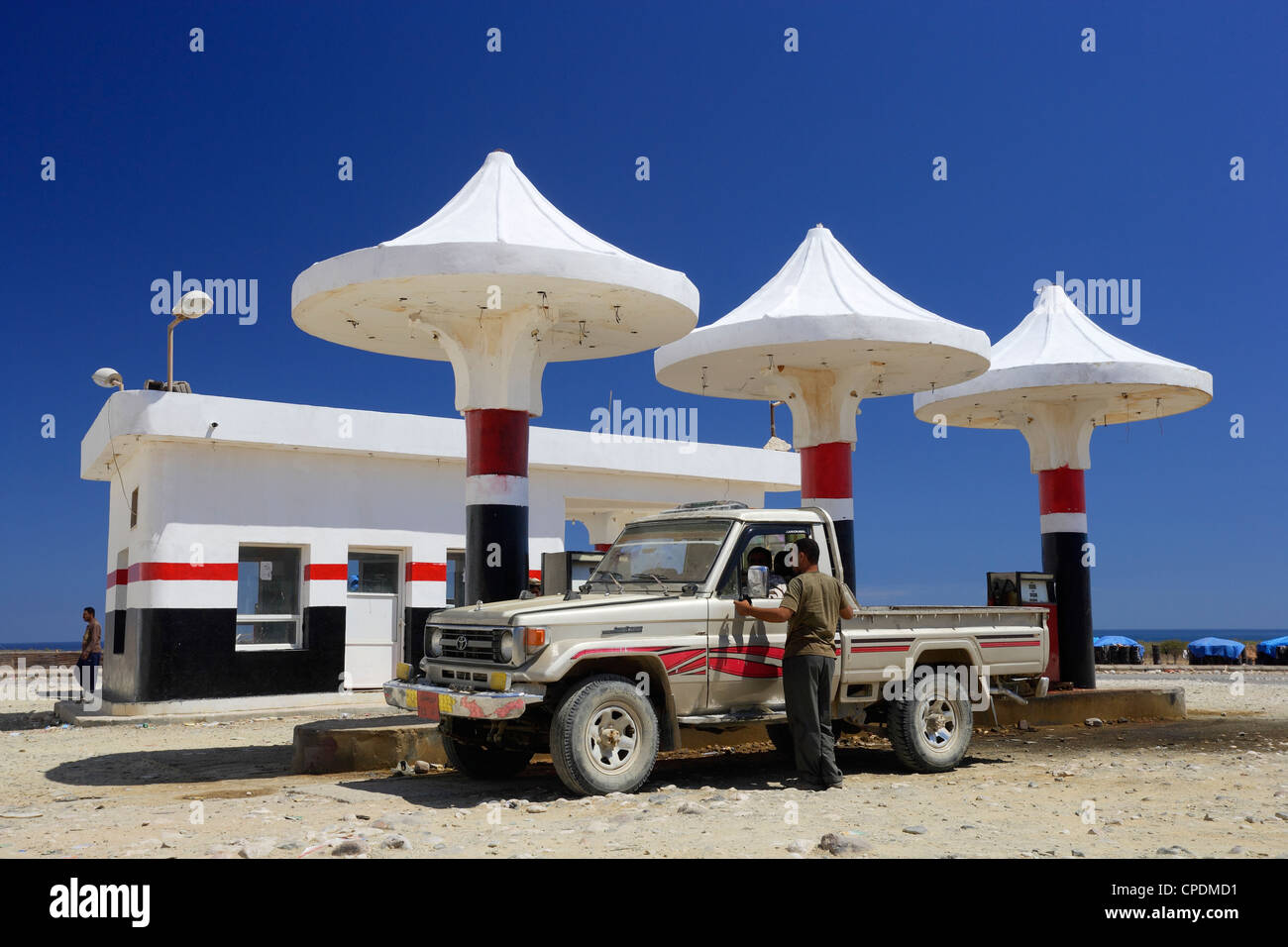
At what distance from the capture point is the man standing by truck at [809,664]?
9.51 meters

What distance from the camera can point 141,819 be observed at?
8258 mm

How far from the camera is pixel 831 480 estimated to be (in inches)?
665

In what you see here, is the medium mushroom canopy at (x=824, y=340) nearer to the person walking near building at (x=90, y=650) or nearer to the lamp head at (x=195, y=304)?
the lamp head at (x=195, y=304)

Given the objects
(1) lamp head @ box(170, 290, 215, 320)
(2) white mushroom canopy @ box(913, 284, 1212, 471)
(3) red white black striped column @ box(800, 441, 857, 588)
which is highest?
(1) lamp head @ box(170, 290, 215, 320)

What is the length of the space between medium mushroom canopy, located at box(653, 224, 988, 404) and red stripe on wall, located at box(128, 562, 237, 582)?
7613 millimetres

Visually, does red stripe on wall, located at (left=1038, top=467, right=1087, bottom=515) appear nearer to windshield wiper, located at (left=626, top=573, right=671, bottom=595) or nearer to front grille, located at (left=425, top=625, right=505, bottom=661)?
windshield wiper, located at (left=626, top=573, right=671, bottom=595)

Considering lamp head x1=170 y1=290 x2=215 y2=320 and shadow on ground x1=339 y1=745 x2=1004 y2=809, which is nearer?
shadow on ground x1=339 y1=745 x2=1004 y2=809

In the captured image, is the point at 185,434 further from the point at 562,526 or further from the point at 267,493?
the point at 562,526

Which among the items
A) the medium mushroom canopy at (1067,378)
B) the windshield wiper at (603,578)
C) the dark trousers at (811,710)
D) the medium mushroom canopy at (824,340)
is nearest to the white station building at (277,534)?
the medium mushroom canopy at (824,340)

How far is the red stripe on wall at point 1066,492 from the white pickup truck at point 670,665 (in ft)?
27.1

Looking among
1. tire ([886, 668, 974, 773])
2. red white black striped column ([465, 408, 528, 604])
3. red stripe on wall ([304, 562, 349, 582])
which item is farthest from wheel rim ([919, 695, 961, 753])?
red stripe on wall ([304, 562, 349, 582])

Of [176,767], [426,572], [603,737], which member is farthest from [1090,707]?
[176,767]

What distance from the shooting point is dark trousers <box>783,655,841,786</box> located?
951 centimetres

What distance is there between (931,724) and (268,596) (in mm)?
12528
